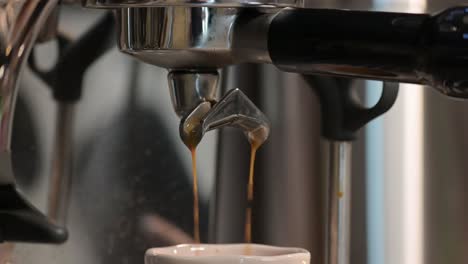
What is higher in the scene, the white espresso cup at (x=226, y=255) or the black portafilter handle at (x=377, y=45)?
the black portafilter handle at (x=377, y=45)

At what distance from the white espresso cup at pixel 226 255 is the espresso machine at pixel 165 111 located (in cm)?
5

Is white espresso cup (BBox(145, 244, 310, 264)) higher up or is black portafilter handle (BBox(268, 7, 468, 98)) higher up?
black portafilter handle (BBox(268, 7, 468, 98))

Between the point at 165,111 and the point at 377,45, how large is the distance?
251mm

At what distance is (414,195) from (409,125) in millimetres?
43

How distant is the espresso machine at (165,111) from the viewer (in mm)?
364

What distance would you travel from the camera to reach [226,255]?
15.0 inches

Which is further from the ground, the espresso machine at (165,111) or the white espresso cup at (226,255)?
the espresso machine at (165,111)

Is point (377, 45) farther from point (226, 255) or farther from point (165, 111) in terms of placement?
point (165, 111)

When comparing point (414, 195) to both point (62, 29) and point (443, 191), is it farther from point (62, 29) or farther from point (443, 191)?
point (62, 29)

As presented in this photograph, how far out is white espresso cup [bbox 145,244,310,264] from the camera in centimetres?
38

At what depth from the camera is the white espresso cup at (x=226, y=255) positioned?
38 cm

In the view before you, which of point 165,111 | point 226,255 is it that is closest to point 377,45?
point 226,255

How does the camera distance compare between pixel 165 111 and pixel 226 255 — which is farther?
pixel 165 111

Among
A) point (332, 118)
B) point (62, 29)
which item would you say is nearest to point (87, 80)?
point (62, 29)
